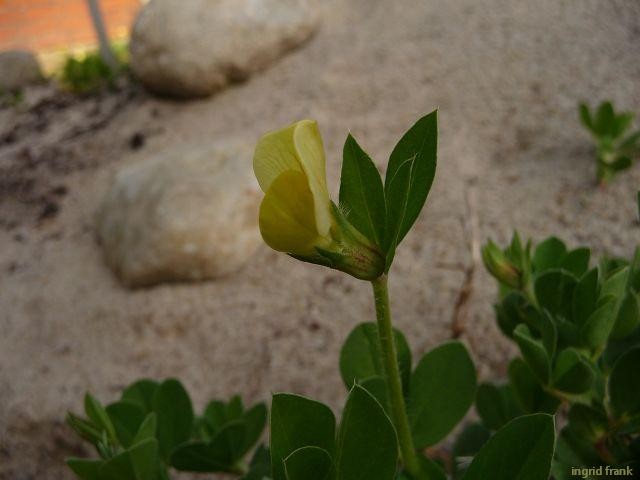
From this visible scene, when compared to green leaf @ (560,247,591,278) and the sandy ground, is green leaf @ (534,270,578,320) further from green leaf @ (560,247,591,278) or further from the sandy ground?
the sandy ground

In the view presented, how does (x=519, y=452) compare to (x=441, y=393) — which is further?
(x=441, y=393)

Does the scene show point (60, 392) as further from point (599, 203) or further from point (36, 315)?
point (599, 203)

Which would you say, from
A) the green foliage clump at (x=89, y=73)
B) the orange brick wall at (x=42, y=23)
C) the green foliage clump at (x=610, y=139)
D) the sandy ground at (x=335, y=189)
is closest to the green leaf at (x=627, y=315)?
the sandy ground at (x=335, y=189)

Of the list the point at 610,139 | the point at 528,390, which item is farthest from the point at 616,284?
the point at 610,139

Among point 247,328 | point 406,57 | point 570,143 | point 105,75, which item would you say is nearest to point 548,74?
point 570,143

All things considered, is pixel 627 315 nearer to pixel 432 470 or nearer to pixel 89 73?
pixel 432 470

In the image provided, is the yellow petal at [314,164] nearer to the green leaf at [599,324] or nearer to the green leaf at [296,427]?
the green leaf at [296,427]
